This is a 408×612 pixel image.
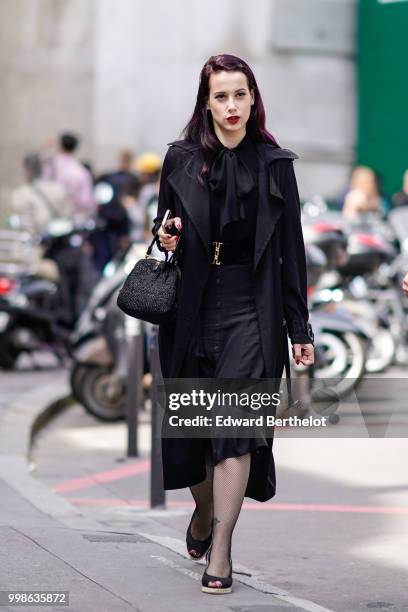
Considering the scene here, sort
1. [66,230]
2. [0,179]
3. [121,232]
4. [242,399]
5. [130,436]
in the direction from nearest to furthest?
[242,399] < [130,436] < [66,230] < [121,232] < [0,179]

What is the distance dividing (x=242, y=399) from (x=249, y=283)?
410 millimetres

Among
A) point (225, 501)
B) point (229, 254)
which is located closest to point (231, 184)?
point (229, 254)

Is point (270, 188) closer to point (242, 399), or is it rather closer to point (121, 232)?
point (242, 399)

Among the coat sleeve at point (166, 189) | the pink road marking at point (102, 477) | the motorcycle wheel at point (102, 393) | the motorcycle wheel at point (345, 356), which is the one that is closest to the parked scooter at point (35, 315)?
the motorcycle wheel at point (102, 393)

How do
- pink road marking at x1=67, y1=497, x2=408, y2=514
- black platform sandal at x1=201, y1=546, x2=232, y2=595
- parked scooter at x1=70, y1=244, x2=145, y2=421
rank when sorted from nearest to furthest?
black platform sandal at x1=201, y1=546, x2=232, y2=595
pink road marking at x1=67, y1=497, x2=408, y2=514
parked scooter at x1=70, y1=244, x2=145, y2=421

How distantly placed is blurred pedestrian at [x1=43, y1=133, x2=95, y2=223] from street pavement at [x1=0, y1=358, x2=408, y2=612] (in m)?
5.98

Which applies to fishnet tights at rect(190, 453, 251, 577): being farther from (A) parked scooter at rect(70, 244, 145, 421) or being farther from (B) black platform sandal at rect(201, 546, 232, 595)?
(A) parked scooter at rect(70, 244, 145, 421)

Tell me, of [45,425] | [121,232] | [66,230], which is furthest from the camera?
[121,232]

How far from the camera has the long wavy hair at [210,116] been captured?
5637 millimetres

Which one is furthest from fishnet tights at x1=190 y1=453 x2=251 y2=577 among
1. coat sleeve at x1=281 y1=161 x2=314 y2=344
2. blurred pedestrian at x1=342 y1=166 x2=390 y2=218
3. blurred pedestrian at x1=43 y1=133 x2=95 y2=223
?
blurred pedestrian at x1=43 y1=133 x2=95 y2=223

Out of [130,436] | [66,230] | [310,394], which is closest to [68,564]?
[130,436]

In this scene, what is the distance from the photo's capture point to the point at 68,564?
5.57 m

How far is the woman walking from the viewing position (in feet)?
18.0

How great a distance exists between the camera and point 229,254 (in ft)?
18.2
